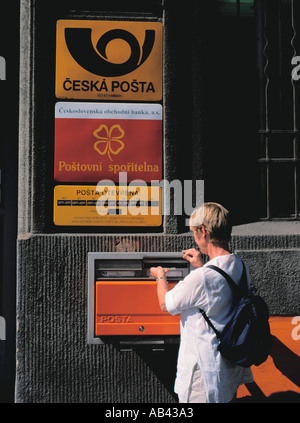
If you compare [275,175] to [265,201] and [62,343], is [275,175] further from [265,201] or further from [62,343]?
[62,343]

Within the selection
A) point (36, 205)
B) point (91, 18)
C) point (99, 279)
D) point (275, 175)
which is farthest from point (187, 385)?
point (91, 18)

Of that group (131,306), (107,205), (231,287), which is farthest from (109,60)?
(231,287)

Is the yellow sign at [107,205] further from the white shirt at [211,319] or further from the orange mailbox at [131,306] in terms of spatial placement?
the white shirt at [211,319]

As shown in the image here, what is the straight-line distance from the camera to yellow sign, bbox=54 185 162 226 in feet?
11.0

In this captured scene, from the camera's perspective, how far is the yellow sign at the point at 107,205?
3.37 meters

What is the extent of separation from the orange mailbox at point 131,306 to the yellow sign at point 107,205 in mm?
398

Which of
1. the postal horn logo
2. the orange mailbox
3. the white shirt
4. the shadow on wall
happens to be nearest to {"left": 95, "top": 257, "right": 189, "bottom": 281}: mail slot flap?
the orange mailbox

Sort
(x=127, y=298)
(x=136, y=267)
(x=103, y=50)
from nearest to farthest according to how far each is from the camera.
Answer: (x=127, y=298)
(x=136, y=267)
(x=103, y=50)

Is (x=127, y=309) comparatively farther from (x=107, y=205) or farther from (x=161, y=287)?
(x=107, y=205)

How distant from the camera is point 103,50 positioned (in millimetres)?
3402

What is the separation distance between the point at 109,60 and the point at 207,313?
7.22 feet

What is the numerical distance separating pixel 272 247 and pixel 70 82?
2.09 metres

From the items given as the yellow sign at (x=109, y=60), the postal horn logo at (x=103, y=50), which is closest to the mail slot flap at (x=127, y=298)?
the yellow sign at (x=109, y=60)

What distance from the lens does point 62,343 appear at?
10.8 feet
